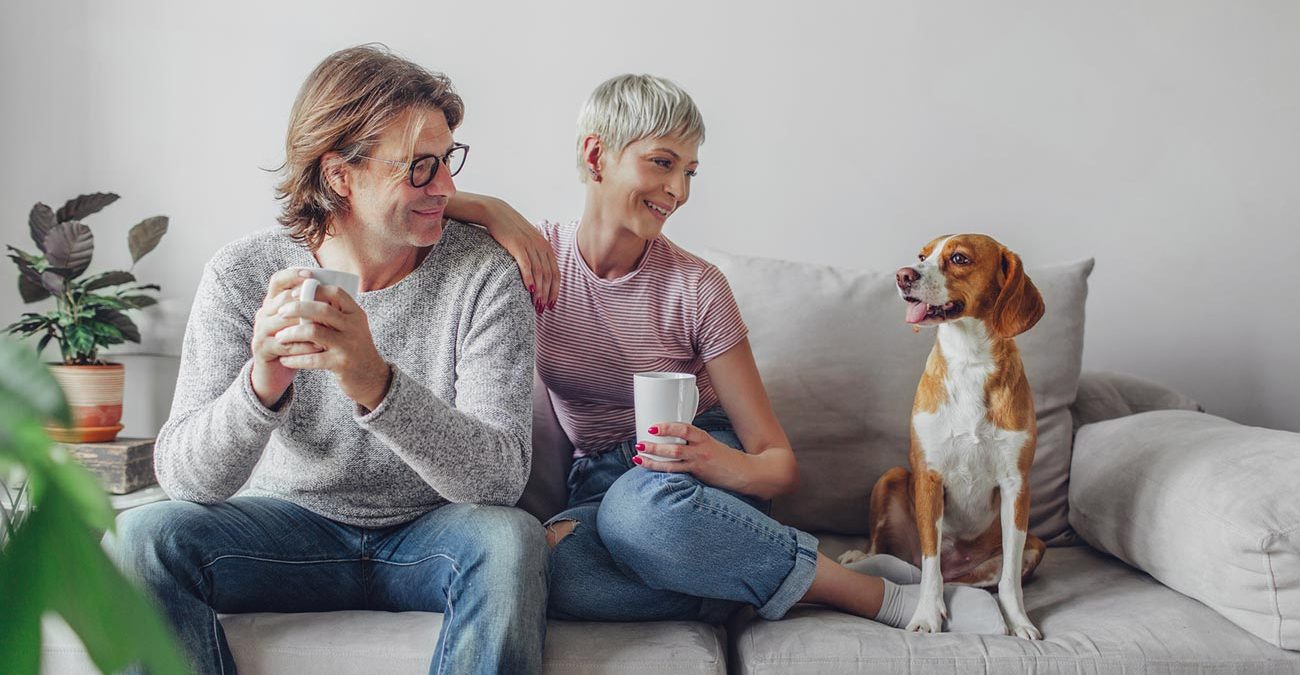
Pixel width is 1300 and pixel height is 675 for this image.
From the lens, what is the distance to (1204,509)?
4.76 feet

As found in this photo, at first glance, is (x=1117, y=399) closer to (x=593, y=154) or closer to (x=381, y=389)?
(x=593, y=154)

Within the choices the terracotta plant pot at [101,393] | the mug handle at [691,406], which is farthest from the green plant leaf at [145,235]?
the mug handle at [691,406]

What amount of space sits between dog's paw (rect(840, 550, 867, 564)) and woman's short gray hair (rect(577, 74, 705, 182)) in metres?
0.72

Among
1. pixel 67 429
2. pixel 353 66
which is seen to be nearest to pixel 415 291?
pixel 353 66

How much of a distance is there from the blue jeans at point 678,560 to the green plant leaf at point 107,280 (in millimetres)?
1251

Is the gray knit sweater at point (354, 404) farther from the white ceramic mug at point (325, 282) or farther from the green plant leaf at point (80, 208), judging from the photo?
the green plant leaf at point (80, 208)

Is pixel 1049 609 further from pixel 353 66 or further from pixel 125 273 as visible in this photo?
pixel 125 273

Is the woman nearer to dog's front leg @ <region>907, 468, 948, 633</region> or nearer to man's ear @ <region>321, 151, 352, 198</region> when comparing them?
dog's front leg @ <region>907, 468, 948, 633</region>

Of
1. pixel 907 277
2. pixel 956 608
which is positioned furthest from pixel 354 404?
pixel 956 608

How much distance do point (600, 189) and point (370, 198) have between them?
16.3 inches

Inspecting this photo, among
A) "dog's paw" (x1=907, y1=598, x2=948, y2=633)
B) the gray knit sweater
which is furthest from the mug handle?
"dog's paw" (x1=907, y1=598, x2=948, y2=633)

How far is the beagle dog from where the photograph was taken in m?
1.44

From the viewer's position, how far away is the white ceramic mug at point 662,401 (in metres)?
1.41

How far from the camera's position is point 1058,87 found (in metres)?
2.19
